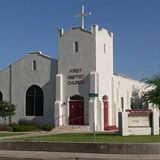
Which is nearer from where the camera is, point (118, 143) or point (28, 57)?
point (118, 143)

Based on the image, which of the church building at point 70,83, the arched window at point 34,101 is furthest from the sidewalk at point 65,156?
the arched window at point 34,101

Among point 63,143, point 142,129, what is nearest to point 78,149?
point 63,143

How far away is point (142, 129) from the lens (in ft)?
105

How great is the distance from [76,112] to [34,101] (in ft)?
16.4

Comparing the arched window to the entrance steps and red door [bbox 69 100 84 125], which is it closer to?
red door [bbox 69 100 84 125]

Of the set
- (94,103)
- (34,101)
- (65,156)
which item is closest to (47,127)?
(34,101)

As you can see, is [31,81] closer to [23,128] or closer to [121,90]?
[23,128]

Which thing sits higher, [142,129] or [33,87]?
[33,87]

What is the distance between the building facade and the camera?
45250mm

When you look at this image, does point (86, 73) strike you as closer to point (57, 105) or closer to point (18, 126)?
point (57, 105)

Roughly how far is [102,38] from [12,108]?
10.8m

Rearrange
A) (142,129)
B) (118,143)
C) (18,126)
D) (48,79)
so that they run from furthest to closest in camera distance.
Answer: (48,79)
(18,126)
(142,129)
(118,143)

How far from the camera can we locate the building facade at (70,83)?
148 feet

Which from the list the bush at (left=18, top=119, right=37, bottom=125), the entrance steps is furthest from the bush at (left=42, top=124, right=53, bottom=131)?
the bush at (left=18, top=119, right=37, bottom=125)
